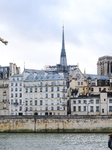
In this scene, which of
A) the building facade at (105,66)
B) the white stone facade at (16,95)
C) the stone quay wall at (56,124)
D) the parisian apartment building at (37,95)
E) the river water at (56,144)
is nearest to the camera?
the river water at (56,144)

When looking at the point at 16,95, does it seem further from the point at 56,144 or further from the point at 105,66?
the point at 105,66

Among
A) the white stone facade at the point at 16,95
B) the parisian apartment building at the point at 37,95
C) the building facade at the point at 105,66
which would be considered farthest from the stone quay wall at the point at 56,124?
the building facade at the point at 105,66

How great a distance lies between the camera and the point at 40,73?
10106 cm

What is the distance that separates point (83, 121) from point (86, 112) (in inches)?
607

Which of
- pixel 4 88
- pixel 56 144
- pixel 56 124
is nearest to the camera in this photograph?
pixel 56 144

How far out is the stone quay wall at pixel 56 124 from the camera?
248 feet

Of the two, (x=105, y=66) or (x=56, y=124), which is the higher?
(x=105, y=66)

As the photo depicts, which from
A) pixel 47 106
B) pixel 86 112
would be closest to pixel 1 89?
pixel 47 106

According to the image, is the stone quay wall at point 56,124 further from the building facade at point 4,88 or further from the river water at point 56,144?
the building facade at point 4,88

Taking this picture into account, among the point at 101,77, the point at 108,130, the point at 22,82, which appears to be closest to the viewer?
the point at 108,130

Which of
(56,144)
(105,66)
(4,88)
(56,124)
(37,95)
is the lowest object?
(56,144)

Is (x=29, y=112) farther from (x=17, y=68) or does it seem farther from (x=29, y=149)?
(x=29, y=149)

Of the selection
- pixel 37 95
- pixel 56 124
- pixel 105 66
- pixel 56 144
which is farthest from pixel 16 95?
pixel 105 66

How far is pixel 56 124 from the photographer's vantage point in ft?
Result: 251
